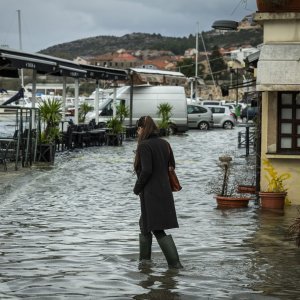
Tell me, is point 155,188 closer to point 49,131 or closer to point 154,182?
point 154,182

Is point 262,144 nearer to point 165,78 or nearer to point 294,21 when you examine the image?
point 294,21

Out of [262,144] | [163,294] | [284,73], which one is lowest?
[163,294]

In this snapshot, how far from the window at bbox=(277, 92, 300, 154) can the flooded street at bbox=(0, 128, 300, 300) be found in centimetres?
117

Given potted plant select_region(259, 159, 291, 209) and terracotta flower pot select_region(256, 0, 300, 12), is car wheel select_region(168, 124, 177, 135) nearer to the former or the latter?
potted plant select_region(259, 159, 291, 209)

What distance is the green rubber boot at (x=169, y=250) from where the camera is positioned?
10.4 metres

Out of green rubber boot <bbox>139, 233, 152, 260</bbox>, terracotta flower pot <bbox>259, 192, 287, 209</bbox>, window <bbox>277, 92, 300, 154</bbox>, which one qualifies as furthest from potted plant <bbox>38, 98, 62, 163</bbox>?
green rubber boot <bbox>139, 233, 152, 260</bbox>

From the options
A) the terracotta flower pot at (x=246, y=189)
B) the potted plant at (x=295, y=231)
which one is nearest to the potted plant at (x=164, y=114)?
the terracotta flower pot at (x=246, y=189)

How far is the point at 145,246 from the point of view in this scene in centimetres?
1072

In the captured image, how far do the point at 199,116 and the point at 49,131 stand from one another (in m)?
30.2

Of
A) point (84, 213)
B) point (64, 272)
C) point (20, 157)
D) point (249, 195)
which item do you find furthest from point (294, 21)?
point (20, 157)

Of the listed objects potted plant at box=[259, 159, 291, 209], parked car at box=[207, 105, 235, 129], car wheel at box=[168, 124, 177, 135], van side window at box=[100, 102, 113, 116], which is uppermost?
van side window at box=[100, 102, 113, 116]

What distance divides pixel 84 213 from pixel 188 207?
2.12 meters

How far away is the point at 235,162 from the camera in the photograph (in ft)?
91.8

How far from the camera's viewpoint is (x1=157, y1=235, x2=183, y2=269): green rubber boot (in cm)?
1035
